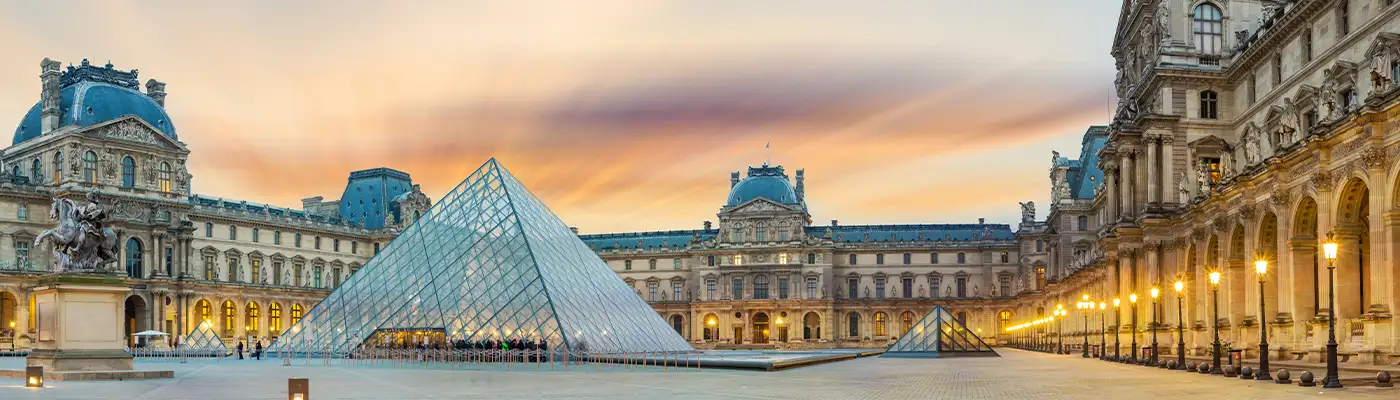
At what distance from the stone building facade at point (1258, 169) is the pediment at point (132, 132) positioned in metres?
47.9

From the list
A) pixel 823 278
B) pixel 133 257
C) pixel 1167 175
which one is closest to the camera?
pixel 1167 175

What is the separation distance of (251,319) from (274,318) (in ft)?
7.70

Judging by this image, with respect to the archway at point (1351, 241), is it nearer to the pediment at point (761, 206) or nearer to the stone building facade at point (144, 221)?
the stone building facade at point (144, 221)

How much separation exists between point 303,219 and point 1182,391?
73.2 meters

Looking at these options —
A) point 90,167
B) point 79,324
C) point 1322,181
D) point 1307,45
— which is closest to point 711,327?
point 90,167

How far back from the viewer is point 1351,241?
2695cm

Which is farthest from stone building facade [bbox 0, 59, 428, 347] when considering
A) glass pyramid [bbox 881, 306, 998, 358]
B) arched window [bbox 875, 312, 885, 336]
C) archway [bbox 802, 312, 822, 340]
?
arched window [bbox 875, 312, 885, 336]

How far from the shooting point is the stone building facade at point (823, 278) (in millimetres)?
99500

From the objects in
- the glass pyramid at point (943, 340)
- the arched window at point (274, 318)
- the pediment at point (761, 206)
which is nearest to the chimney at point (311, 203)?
the arched window at point (274, 318)

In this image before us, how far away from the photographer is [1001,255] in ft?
328

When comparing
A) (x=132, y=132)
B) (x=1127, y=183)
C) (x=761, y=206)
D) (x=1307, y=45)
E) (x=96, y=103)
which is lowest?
(x=1127, y=183)

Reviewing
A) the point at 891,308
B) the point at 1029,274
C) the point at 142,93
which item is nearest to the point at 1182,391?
the point at 142,93

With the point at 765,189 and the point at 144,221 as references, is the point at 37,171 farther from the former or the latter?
the point at 765,189

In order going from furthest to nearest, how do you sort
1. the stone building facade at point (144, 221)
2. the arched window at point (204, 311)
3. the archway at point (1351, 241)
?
1. the arched window at point (204, 311)
2. the stone building facade at point (144, 221)
3. the archway at point (1351, 241)
